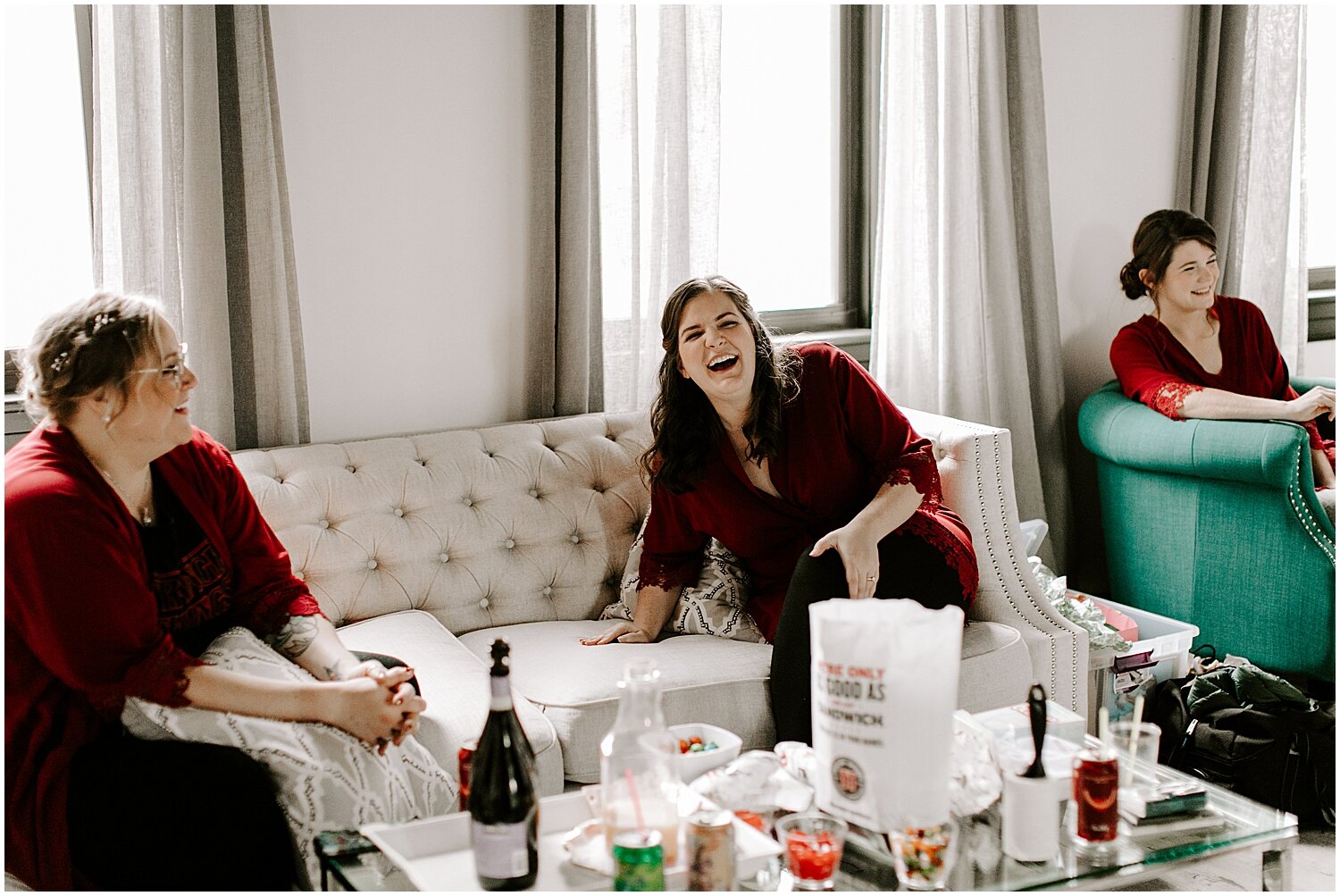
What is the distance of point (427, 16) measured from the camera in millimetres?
2875

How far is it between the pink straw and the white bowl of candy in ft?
0.66

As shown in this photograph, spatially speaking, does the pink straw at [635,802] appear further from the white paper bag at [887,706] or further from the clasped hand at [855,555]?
the clasped hand at [855,555]

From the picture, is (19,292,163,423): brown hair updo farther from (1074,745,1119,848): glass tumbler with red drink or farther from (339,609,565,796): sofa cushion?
(1074,745,1119,848): glass tumbler with red drink

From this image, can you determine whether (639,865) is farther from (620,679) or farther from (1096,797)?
(620,679)

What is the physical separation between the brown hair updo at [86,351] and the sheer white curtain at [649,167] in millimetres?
1354

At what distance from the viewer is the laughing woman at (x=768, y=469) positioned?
8.04ft

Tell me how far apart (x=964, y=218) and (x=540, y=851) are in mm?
2291

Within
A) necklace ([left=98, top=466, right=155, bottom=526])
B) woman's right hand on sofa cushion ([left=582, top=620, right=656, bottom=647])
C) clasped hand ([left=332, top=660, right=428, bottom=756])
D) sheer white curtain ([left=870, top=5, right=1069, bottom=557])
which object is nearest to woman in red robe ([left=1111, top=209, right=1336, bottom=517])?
sheer white curtain ([left=870, top=5, right=1069, bottom=557])

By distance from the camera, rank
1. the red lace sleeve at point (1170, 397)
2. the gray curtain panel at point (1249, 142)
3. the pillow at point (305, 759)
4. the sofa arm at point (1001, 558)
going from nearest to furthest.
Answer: the pillow at point (305, 759) < the sofa arm at point (1001, 558) < the red lace sleeve at point (1170, 397) < the gray curtain panel at point (1249, 142)

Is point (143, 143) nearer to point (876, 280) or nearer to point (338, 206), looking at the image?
point (338, 206)

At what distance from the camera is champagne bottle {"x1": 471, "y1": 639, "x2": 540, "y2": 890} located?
59.3 inches

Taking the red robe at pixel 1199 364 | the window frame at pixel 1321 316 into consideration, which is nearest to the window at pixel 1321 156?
the window frame at pixel 1321 316

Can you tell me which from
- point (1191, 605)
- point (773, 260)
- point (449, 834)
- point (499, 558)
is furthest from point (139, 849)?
point (1191, 605)

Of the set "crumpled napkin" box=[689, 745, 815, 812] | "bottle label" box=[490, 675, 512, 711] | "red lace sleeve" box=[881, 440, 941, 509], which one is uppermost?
"red lace sleeve" box=[881, 440, 941, 509]
